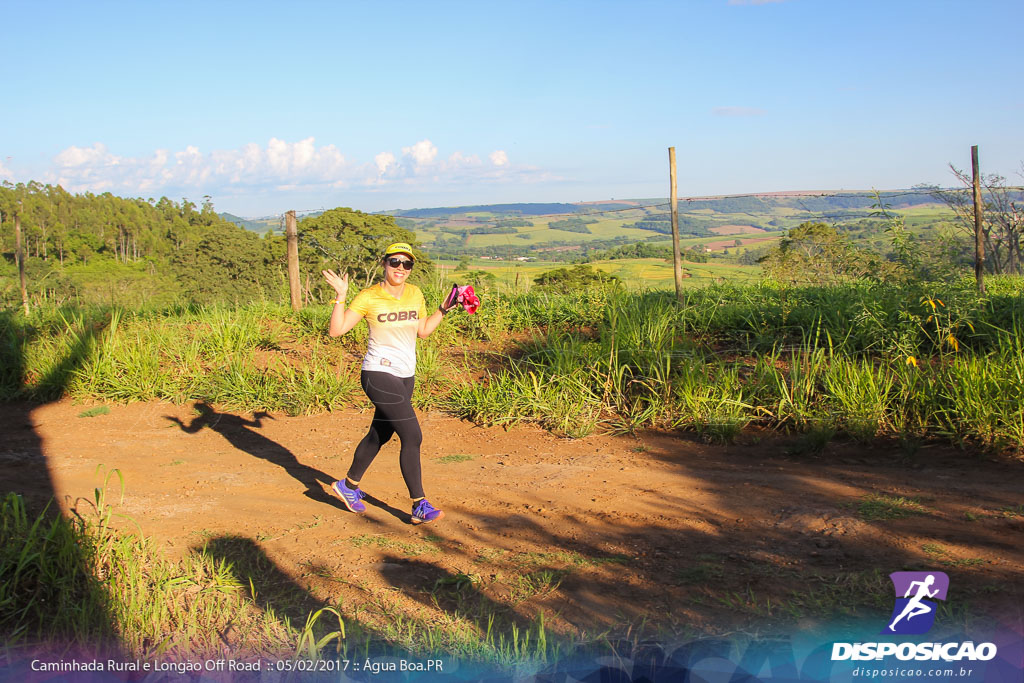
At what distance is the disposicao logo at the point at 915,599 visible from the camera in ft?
9.60

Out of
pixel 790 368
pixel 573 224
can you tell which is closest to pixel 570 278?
pixel 573 224

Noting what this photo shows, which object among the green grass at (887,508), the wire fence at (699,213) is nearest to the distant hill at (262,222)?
the wire fence at (699,213)

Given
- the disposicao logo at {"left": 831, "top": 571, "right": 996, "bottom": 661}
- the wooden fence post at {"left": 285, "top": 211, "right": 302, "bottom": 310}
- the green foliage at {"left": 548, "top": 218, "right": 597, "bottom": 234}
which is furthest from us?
the green foliage at {"left": 548, "top": 218, "right": 597, "bottom": 234}

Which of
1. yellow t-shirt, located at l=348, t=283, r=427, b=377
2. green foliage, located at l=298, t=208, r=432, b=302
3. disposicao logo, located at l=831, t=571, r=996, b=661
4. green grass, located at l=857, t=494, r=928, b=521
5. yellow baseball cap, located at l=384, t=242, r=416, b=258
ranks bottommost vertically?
disposicao logo, located at l=831, t=571, r=996, b=661

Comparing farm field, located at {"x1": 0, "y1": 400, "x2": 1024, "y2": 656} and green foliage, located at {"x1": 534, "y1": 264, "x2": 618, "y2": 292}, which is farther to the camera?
green foliage, located at {"x1": 534, "y1": 264, "x2": 618, "y2": 292}

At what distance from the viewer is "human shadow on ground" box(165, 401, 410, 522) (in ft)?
16.4

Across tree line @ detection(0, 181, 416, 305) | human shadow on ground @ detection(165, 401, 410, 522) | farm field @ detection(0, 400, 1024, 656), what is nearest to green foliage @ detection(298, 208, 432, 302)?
tree line @ detection(0, 181, 416, 305)

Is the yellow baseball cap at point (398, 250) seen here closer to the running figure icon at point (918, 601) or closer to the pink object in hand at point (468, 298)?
the pink object in hand at point (468, 298)

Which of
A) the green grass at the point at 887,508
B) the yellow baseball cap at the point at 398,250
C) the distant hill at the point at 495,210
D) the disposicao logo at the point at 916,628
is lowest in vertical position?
the disposicao logo at the point at 916,628

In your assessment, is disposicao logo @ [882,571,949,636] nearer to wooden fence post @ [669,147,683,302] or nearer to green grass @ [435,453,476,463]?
green grass @ [435,453,476,463]

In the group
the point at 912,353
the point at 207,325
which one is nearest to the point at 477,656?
the point at 912,353

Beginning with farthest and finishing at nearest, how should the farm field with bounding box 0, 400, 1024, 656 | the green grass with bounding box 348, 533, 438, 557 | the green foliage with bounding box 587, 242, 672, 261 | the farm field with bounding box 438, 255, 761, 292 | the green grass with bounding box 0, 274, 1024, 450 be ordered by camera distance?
the green foliage with bounding box 587, 242, 672, 261 → the farm field with bounding box 438, 255, 761, 292 → the green grass with bounding box 0, 274, 1024, 450 → the green grass with bounding box 348, 533, 438, 557 → the farm field with bounding box 0, 400, 1024, 656

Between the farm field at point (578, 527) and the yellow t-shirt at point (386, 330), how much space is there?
974mm

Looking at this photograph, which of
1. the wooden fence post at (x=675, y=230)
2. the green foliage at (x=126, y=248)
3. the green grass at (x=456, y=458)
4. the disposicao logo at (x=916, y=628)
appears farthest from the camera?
the green foliage at (x=126, y=248)
